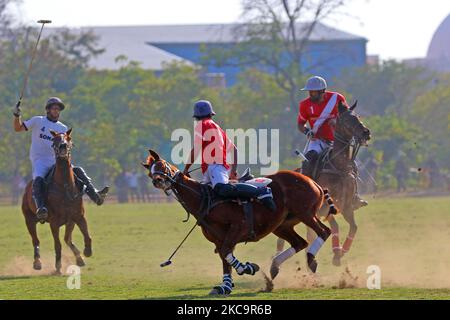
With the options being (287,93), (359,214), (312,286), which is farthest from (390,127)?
(312,286)

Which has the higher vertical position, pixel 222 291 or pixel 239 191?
pixel 239 191

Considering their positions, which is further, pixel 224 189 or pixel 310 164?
pixel 310 164

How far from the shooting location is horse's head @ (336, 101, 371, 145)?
62.7 ft

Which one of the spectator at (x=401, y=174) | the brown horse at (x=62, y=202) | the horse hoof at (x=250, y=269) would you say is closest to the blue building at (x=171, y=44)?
the spectator at (x=401, y=174)

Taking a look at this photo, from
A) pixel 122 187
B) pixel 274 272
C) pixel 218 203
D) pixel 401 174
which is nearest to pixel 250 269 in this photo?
pixel 218 203

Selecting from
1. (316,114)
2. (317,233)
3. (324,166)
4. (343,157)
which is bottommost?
(317,233)

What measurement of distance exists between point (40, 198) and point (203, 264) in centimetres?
326

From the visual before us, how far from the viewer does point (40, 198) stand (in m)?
19.5

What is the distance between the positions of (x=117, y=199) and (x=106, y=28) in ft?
193

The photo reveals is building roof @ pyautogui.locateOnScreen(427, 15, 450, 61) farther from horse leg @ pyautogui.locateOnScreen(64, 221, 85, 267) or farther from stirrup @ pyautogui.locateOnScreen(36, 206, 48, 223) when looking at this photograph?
stirrup @ pyautogui.locateOnScreen(36, 206, 48, 223)

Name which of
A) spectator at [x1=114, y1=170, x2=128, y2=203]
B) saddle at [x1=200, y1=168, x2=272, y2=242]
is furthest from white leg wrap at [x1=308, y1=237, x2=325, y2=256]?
spectator at [x1=114, y1=170, x2=128, y2=203]

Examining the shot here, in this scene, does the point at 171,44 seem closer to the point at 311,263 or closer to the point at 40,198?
the point at 40,198

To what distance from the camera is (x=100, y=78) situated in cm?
7769

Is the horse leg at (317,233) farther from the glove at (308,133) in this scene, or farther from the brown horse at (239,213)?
the glove at (308,133)
